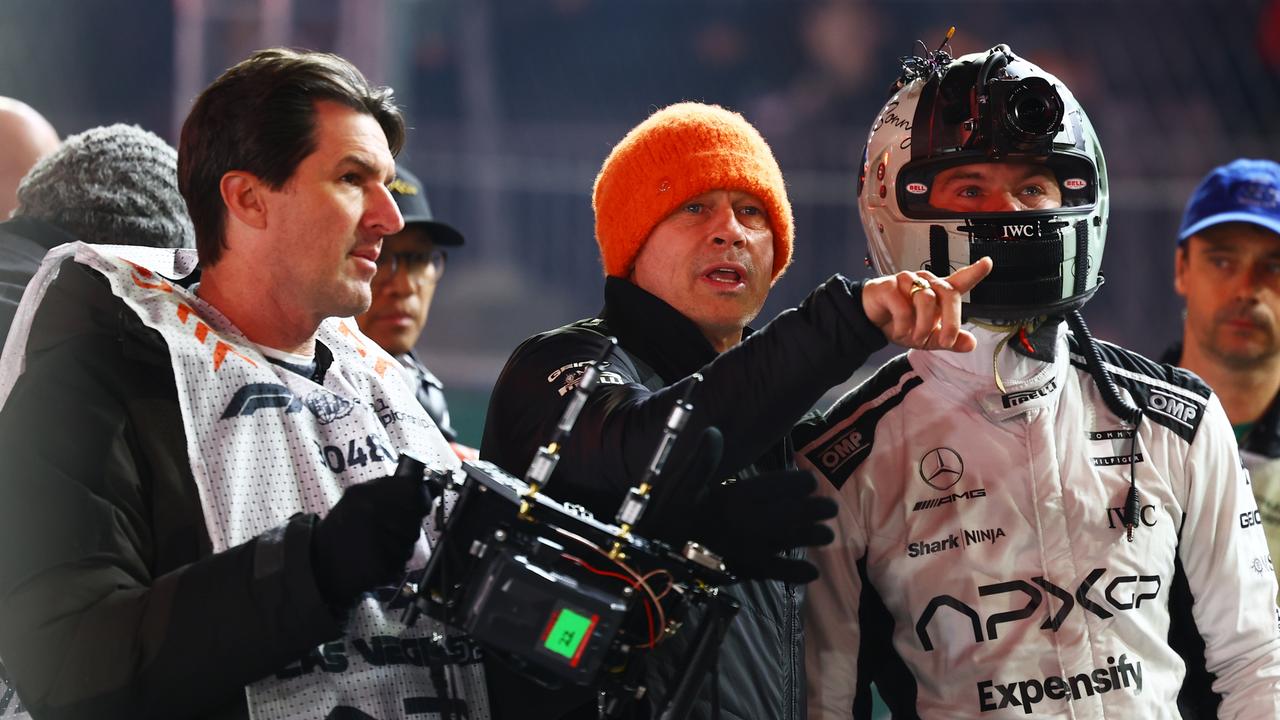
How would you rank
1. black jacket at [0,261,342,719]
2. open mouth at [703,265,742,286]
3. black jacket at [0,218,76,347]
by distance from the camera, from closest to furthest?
black jacket at [0,261,342,719] < open mouth at [703,265,742,286] < black jacket at [0,218,76,347]

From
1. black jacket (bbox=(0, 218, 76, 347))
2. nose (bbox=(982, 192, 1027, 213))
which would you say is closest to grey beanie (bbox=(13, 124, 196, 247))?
black jacket (bbox=(0, 218, 76, 347))

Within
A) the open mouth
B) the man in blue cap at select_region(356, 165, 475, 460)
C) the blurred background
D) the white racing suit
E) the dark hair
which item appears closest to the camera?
the dark hair

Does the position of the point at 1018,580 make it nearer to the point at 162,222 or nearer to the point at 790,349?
the point at 790,349

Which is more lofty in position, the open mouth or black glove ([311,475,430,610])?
the open mouth

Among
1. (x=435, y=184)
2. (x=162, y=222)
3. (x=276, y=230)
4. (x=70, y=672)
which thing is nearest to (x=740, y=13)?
(x=435, y=184)

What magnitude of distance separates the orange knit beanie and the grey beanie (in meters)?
1.04

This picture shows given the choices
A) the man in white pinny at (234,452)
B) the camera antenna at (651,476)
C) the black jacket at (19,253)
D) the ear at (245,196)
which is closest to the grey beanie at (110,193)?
the black jacket at (19,253)

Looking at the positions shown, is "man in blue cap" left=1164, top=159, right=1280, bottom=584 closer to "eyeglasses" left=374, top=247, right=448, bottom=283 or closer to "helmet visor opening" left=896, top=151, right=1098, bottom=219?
"helmet visor opening" left=896, top=151, right=1098, bottom=219

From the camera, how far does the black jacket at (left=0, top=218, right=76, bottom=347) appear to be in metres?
2.88

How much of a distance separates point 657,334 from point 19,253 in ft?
4.96

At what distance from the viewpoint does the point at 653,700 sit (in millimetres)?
2166

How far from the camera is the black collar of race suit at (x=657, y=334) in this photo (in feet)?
8.42

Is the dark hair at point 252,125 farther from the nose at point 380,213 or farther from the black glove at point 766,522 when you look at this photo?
the black glove at point 766,522

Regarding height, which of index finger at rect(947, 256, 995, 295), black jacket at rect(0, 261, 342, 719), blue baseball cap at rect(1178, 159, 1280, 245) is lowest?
black jacket at rect(0, 261, 342, 719)
